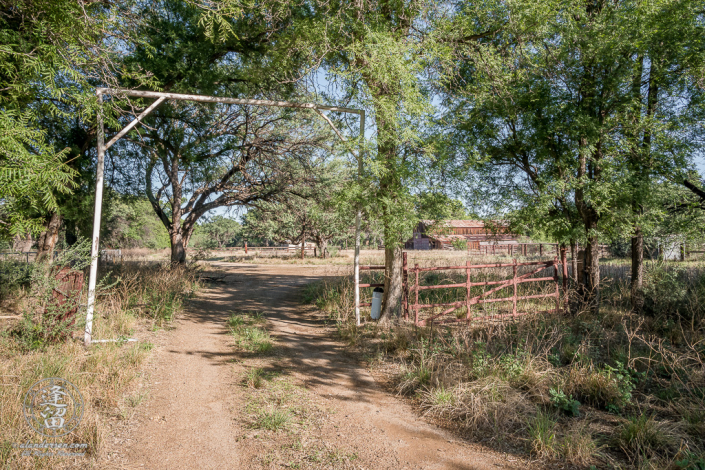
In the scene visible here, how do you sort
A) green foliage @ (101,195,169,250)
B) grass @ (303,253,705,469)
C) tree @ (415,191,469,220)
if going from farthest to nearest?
green foliage @ (101,195,169,250), tree @ (415,191,469,220), grass @ (303,253,705,469)

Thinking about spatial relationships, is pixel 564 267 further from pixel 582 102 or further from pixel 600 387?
pixel 600 387

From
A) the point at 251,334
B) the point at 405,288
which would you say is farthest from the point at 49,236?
the point at 405,288

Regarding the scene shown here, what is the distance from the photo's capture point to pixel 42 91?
21.5ft

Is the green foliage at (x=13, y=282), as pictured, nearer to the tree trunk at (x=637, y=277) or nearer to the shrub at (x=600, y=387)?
the shrub at (x=600, y=387)

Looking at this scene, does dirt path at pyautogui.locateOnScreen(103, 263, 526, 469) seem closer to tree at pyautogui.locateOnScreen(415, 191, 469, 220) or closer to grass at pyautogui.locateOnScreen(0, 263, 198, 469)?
grass at pyautogui.locateOnScreen(0, 263, 198, 469)

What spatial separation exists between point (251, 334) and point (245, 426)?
3.43 meters

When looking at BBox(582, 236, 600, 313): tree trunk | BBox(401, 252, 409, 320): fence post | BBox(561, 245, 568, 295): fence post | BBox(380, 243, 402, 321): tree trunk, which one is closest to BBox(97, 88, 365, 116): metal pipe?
BBox(380, 243, 402, 321): tree trunk

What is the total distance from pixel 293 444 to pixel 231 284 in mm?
13523

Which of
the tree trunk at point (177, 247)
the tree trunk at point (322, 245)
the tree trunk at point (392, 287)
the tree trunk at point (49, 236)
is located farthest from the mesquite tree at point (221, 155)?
the tree trunk at point (322, 245)

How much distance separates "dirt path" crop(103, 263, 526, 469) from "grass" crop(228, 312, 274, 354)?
0.23 m

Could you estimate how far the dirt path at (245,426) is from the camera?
12.0 ft

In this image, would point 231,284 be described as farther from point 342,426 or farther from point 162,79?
point 342,426

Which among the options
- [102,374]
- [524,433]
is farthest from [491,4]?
[102,374]

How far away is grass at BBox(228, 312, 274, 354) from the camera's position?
276 inches
